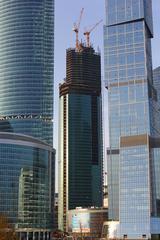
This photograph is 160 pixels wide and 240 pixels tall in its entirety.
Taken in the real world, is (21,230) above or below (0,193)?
below

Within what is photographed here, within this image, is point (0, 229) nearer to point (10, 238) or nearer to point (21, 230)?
point (10, 238)

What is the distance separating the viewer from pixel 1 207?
7820 inches

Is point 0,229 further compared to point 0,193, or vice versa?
point 0,193

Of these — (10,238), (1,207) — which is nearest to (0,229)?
(10,238)

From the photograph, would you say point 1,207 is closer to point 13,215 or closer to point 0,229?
point 13,215

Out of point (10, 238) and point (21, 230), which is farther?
point (21, 230)

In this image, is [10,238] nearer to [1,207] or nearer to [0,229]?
[0,229]

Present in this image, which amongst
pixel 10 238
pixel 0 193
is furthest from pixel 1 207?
pixel 10 238

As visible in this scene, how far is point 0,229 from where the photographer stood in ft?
363

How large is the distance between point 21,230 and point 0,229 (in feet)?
297

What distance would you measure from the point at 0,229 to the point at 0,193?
90503 millimetres

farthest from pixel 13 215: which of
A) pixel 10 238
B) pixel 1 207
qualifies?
pixel 10 238

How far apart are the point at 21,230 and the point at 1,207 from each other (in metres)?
12.0

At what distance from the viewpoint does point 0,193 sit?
656 ft
